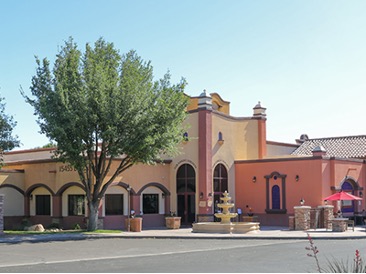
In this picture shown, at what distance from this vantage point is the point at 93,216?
99.8ft

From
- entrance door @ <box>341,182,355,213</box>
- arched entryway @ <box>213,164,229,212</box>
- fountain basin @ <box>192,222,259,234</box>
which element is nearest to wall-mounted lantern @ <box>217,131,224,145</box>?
arched entryway @ <box>213,164,229,212</box>

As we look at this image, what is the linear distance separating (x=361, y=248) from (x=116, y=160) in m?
17.2

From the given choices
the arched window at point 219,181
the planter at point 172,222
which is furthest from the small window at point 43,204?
the arched window at point 219,181

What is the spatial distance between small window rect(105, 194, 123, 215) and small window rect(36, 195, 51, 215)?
436cm

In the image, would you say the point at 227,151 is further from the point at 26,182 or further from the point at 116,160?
the point at 26,182

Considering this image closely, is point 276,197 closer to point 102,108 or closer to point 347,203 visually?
point 347,203

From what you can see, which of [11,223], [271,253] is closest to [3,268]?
[271,253]

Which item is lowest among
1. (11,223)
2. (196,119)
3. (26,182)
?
(11,223)

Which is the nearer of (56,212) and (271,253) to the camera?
(271,253)

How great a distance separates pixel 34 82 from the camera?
29.1m

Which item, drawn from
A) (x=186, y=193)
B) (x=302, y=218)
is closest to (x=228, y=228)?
(x=302, y=218)

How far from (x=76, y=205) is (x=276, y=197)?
12.7 metres

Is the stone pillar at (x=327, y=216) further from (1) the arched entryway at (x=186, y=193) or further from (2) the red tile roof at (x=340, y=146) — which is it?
(2) the red tile roof at (x=340, y=146)

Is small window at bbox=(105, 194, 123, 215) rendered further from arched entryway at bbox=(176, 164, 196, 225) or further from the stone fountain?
the stone fountain
